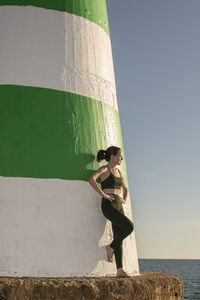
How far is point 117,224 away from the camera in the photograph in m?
3.72

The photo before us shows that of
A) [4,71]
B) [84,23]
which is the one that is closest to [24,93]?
[4,71]

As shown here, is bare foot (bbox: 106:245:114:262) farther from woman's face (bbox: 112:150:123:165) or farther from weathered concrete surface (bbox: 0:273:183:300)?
woman's face (bbox: 112:150:123:165)

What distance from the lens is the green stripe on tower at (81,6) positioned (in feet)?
14.1

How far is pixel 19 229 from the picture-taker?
346cm

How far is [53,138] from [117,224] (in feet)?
3.46

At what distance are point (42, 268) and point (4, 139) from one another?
4.17 feet

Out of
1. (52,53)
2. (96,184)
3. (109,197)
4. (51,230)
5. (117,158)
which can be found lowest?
(51,230)

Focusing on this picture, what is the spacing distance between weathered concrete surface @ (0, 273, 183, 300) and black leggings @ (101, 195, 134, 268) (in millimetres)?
409

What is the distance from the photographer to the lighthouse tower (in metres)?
3.48

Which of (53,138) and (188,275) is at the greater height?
(188,275)

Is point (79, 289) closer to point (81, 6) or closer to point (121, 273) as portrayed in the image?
point (121, 273)

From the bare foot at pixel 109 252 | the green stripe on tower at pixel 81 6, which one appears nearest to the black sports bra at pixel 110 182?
the bare foot at pixel 109 252

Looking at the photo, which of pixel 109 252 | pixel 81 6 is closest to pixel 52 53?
pixel 81 6

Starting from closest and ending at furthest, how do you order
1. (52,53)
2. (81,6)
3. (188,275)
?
(52,53) → (81,6) → (188,275)
